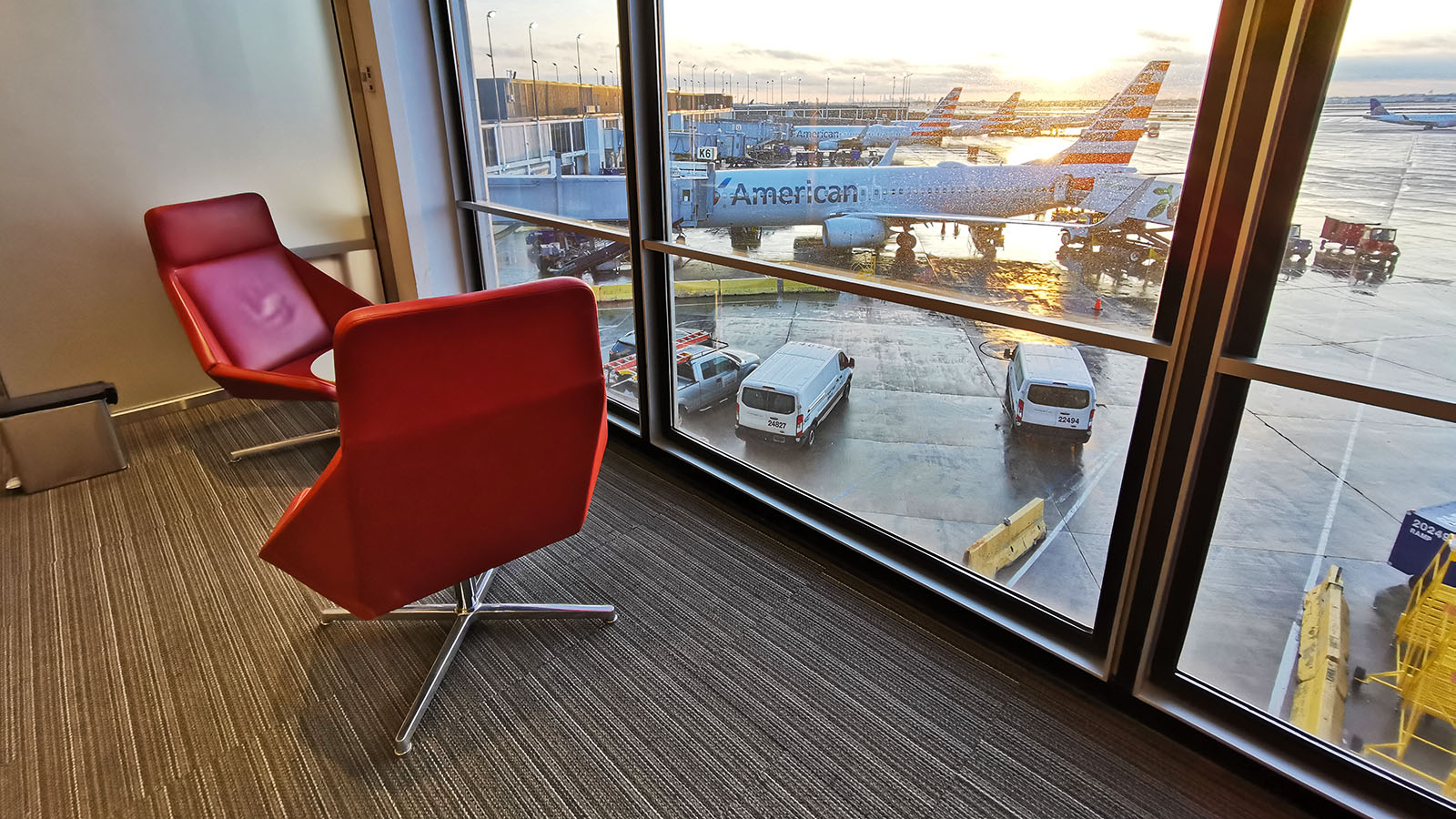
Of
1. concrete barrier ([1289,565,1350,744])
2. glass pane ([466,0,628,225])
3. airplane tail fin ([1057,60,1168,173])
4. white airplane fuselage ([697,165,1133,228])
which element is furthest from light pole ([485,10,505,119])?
concrete barrier ([1289,565,1350,744])

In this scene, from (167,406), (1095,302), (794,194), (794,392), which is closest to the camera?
(1095,302)

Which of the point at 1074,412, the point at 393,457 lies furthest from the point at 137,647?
the point at 1074,412

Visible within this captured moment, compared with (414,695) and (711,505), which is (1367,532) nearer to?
(711,505)

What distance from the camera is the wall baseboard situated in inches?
131

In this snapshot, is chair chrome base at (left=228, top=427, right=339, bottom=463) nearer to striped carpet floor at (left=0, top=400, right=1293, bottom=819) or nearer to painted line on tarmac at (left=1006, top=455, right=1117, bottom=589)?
striped carpet floor at (left=0, top=400, right=1293, bottom=819)

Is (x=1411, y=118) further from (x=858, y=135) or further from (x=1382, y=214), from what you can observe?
(x=858, y=135)

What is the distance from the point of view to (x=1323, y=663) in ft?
5.10

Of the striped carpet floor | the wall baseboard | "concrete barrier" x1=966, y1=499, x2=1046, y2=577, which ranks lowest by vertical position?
the striped carpet floor

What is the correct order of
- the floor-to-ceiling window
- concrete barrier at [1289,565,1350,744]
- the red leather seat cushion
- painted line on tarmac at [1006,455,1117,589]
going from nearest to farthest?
the floor-to-ceiling window, concrete barrier at [1289,565,1350,744], painted line on tarmac at [1006,455,1117,589], the red leather seat cushion

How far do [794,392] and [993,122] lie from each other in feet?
3.48

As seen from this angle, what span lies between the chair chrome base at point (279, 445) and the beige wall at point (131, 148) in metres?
0.76

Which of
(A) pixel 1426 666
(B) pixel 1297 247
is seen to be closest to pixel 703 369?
(B) pixel 1297 247

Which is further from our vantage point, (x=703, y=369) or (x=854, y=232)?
(x=703, y=369)

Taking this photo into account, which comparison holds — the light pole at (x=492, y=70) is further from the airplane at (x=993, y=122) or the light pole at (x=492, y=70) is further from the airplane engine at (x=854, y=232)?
the airplane at (x=993, y=122)
